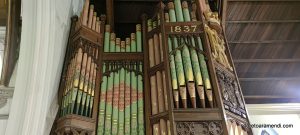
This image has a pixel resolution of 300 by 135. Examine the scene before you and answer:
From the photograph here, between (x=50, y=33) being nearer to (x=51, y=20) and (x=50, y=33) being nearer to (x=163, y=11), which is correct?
(x=51, y=20)

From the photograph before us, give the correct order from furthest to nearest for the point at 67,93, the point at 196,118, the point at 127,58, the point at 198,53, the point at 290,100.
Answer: the point at 290,100
the point at 127,58
the point at 198,53
the point at 67,93
the point at 196,118

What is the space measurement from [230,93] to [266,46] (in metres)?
2.72

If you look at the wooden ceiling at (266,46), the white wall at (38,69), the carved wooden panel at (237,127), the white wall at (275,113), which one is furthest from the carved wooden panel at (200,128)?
the white wall at (275,113)

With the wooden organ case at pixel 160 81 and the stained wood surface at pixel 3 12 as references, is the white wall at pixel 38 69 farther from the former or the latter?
the stained wood surface at pixel 3 12

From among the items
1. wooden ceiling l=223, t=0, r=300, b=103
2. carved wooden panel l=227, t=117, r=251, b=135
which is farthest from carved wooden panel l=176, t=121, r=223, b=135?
wooden ceiling l=223, t=0, r=300, b=103

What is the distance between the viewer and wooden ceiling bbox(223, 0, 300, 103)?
5.69 metres

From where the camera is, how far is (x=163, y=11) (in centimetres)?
472

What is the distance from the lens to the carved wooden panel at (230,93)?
3777 mm

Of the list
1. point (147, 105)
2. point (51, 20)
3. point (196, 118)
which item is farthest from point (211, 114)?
point (51, 20)

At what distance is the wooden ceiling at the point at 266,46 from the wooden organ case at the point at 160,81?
49.2 inches

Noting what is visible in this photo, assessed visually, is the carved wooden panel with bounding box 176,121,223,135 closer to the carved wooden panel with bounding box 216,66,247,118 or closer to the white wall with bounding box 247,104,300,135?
the carved wooden panel with bounding box 216,66,247,118

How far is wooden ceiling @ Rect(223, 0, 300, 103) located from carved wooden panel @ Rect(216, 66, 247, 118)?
5.79 ft

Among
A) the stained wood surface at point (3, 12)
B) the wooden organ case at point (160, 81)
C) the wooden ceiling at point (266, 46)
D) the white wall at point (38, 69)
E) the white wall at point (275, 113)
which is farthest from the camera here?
the white wall at point (275, 113)

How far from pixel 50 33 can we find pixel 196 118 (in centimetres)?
209
